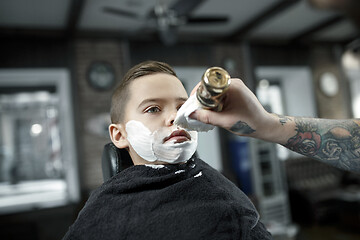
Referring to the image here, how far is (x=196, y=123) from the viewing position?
0.73m

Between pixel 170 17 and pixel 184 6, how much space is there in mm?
267

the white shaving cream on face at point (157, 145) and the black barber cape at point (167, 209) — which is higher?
the white shaving cream on face at point (157, 145)

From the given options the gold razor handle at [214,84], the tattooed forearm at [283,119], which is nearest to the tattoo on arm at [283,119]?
the tattooed forearm at [283,119]

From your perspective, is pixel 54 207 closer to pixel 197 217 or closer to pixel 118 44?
pixel 118 44

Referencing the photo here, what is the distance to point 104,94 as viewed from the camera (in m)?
4.66

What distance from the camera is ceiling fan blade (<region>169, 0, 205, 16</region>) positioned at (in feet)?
8.97

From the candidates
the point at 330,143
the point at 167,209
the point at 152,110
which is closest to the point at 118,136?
the point at 152,110

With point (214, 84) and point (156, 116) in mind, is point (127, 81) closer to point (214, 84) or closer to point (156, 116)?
point (156, 116)

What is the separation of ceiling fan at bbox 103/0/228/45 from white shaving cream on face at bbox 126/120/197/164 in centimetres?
205

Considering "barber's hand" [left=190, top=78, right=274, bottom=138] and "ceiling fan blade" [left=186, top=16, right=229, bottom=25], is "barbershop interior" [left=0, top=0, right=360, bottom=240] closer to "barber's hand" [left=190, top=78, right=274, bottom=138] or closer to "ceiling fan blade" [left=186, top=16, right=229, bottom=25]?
"ceiling fan blade" [left=186, top=16, right=229, bottom=25]

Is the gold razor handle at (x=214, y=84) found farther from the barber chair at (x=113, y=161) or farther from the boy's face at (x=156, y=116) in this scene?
the barber chair at (x=113, y=161)

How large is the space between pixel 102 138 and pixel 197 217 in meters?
3.80

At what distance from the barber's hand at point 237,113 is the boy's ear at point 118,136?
49cm

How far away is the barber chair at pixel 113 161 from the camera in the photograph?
115cm
